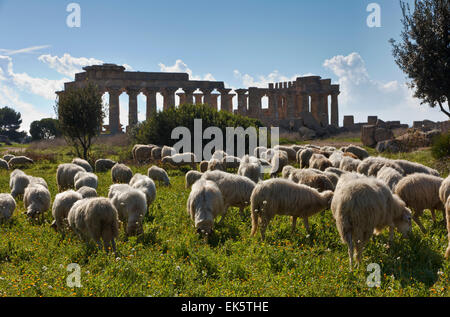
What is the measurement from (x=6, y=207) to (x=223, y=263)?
694 cm

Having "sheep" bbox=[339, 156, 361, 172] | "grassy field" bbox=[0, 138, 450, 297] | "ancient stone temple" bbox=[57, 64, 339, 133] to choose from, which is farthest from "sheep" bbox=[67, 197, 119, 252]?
"ancient stone temple" bbox=[57, 64, 339, 133]

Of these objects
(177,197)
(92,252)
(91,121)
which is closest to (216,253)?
(92,252)

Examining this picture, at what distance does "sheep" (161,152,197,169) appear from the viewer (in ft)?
74.8

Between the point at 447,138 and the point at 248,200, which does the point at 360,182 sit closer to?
the point at 248,200

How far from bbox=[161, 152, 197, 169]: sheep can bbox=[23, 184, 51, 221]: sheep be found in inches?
450

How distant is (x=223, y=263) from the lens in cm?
745

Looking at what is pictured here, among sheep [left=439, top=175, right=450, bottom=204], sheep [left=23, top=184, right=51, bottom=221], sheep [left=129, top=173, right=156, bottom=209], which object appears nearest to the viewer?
sheep [left=439, top=175, right=450, bottom=204]

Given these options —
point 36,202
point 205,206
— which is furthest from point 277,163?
point 36,202

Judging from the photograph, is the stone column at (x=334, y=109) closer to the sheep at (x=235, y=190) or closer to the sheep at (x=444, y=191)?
the sheep at (x=235, y=190)

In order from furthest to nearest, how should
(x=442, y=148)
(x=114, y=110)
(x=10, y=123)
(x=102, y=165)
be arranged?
(x=10, y=123) < (x=114, y=110) < (x=102, y=165) < (x=442, y=148)

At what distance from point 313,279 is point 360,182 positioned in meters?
2.13

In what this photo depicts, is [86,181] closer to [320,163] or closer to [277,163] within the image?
[277,163]

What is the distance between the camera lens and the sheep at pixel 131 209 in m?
9.52

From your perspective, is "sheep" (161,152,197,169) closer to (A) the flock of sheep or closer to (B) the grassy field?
(A) the flock of sheep
